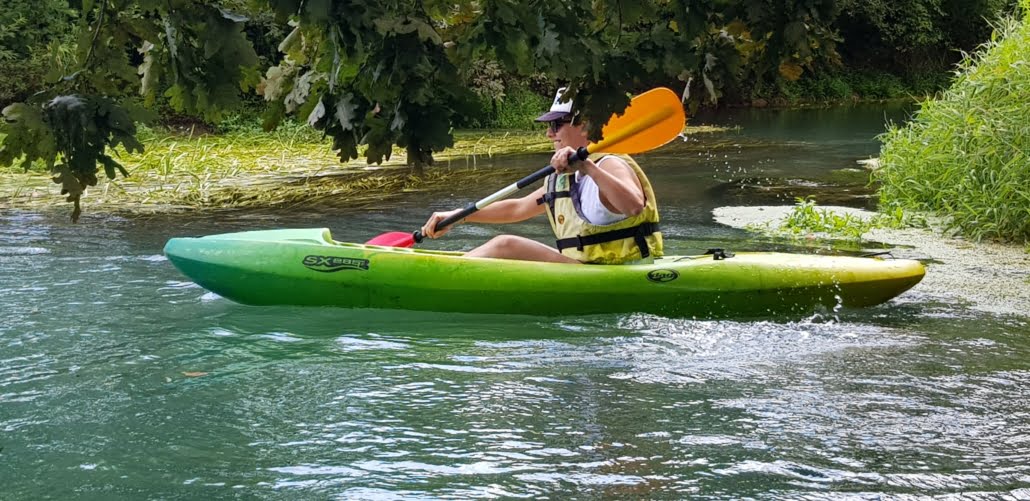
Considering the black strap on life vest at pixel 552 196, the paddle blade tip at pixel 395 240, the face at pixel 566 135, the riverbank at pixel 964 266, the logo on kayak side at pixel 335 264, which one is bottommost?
the riverbank at pixel 964 266

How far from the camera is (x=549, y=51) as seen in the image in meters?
2.19

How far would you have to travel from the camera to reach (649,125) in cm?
492

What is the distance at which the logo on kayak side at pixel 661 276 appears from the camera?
475cm

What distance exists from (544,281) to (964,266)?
97.6 inches

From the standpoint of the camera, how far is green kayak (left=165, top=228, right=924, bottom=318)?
477 cm

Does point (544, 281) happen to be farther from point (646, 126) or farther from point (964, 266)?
point (964, 266)

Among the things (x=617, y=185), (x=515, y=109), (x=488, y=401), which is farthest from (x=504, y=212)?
(x=515, y=109)

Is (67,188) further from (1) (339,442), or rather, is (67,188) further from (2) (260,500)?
(1) (339,442)

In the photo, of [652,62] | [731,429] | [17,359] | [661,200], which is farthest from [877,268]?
[661,200]

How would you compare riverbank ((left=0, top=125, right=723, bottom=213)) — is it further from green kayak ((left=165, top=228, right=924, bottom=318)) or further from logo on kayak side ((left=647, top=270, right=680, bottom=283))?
logo on kayak side ((left=647, top=270, right=680, bottom=283))

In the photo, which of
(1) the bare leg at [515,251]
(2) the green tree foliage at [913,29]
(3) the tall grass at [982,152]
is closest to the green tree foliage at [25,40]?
(1) the bare leg at [515,251]

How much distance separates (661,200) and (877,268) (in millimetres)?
4238

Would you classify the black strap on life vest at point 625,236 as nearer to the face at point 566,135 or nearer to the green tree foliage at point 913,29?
the face at point 566,135

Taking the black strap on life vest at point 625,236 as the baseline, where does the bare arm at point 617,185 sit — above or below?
above
